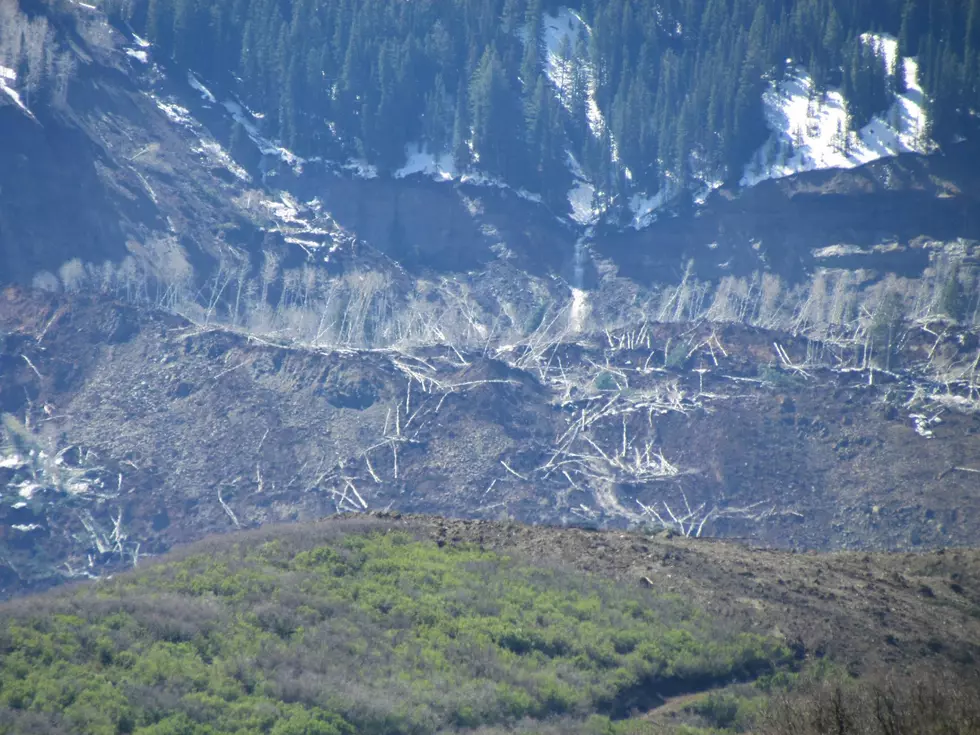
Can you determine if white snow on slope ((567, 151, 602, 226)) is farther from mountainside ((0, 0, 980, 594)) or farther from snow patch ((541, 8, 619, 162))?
snow patch ((541, 8, 619, 162))

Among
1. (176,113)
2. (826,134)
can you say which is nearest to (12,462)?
(176,113)

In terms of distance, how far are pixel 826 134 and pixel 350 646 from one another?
8338 centimetres

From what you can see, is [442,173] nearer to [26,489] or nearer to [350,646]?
[26,489]

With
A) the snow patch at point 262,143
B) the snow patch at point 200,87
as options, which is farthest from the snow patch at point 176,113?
the snow patch at point 262,143

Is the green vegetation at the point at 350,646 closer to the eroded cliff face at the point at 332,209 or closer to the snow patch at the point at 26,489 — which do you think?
the snow patch at the point at 26,489

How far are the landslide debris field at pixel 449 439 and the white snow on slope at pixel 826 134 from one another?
77.4 ft

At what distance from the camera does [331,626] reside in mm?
28250

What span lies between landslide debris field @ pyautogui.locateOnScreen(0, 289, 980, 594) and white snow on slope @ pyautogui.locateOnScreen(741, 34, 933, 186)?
23.6m

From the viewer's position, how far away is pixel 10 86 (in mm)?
92312

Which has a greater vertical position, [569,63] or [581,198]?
[569,63]

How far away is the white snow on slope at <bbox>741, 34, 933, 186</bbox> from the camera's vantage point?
99375mm

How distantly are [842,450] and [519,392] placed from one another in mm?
18503

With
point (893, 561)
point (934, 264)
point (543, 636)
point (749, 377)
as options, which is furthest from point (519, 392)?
point (543, 636)

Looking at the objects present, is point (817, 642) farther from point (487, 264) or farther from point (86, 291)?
point (487, 264)
